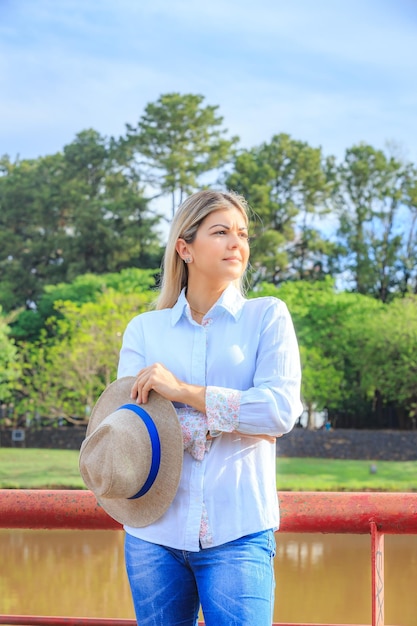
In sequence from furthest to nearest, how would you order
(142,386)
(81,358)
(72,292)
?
(72,292) → (81,358) → (142,386)

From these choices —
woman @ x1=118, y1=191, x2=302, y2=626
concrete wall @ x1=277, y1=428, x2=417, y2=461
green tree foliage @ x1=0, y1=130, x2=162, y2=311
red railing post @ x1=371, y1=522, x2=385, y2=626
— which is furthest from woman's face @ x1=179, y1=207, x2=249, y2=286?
green tree foliage @ x1=0, y1=130, x2=162, y2=311

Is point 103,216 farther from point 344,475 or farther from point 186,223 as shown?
point 186,223

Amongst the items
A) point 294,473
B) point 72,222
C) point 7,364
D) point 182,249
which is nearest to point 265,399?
point 182,249

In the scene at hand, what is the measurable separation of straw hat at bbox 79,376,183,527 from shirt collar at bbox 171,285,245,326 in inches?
8.0

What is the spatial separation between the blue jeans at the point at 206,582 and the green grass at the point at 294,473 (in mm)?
22683

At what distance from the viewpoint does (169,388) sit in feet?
5.48

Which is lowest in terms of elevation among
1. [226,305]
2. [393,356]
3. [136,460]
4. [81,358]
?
[136,460]

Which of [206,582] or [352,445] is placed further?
[352,445]

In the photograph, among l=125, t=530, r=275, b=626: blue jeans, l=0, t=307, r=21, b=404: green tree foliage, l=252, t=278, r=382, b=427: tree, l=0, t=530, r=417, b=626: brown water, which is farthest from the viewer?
l=252, t=278, r=382, b=427: tree

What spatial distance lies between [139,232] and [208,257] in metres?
32.2

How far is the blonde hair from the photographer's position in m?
1.83

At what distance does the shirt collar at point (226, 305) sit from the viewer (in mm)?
1782

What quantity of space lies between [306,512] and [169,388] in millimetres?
413

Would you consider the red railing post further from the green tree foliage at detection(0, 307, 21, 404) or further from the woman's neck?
the green tree foliage at detection(0, 307, 21, 404)
